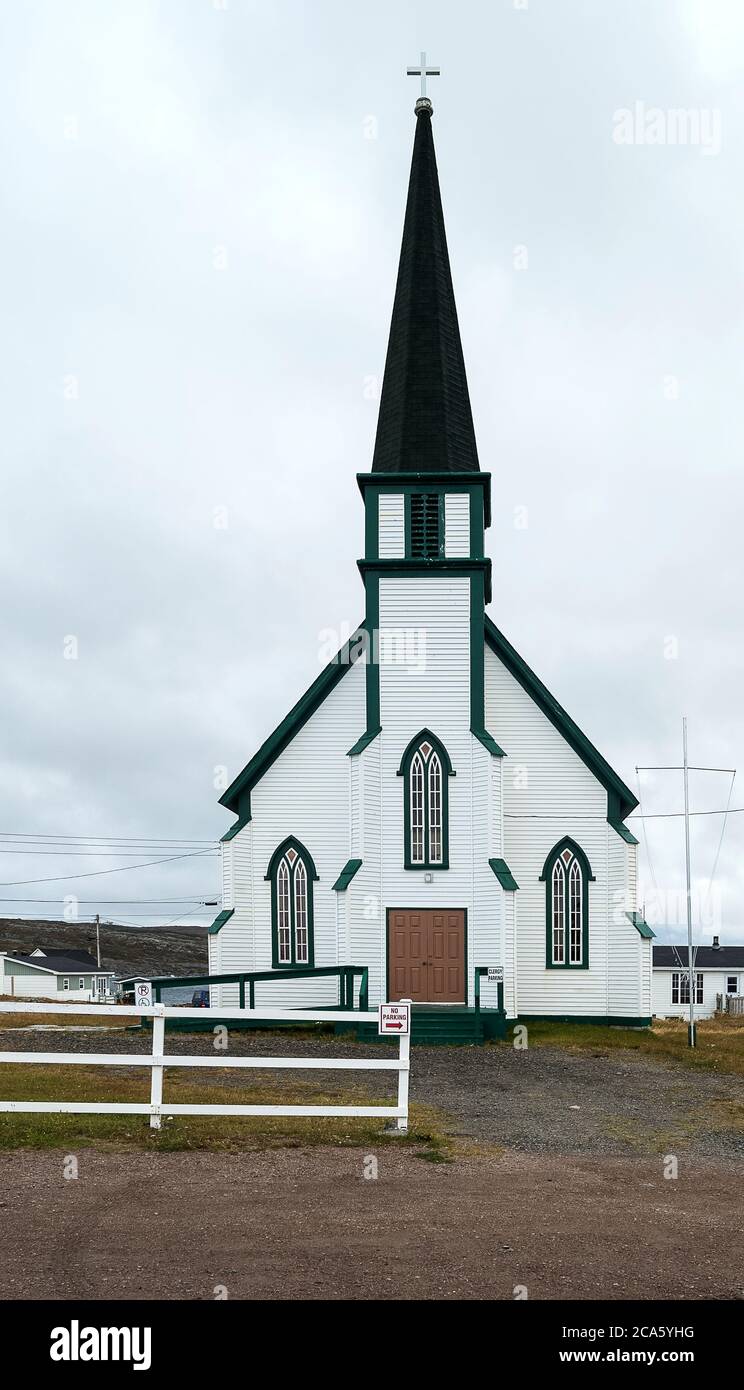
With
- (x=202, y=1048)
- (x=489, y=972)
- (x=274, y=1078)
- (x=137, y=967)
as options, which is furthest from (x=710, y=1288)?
(x=137, y=967)

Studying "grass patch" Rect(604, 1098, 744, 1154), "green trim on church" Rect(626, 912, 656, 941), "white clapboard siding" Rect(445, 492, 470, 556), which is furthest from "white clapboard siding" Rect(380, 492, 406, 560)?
"grass patch" Rect(604, 1098, 744, 1154)

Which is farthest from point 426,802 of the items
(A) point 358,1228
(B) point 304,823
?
(A) point 358,1228

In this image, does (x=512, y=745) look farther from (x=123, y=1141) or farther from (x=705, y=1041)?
(x=123, y=1141)

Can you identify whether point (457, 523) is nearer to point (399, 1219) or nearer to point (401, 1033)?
point (401, 1033)

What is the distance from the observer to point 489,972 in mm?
25641

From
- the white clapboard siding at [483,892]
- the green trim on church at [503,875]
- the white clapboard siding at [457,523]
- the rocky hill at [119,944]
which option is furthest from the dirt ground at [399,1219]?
the rocky hill at [119,944]

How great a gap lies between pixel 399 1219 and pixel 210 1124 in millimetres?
4249

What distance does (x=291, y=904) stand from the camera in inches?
1130

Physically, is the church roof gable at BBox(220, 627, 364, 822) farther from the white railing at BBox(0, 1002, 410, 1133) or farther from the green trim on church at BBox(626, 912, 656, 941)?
the white railing at BBox(0, 1002, 410, 1133)

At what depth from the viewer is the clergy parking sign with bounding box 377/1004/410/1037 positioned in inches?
525

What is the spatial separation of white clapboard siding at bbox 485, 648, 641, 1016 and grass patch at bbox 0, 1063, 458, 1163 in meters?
12.1

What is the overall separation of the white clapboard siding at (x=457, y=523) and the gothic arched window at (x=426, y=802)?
4302 millimetres

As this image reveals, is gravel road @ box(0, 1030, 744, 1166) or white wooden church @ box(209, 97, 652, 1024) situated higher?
A: white wooden church @ box(209, 97, 652, 1024)

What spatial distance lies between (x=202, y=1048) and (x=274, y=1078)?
378 centimetres
